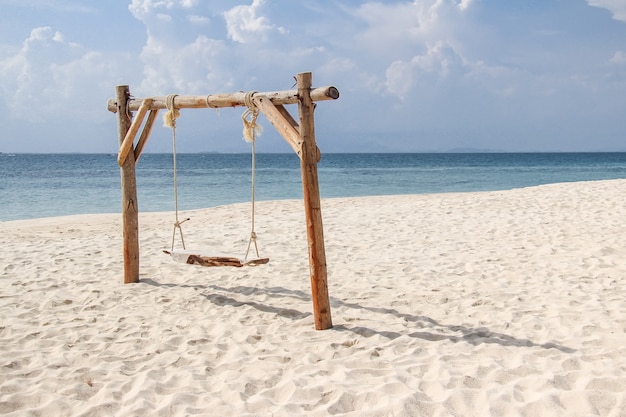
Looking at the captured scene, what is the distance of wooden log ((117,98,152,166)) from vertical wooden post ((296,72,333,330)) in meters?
2.11

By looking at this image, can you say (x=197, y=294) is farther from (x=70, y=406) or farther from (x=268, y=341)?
(x=70, y=406)

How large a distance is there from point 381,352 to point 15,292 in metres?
3.92

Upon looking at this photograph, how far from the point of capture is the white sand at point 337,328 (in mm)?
3129

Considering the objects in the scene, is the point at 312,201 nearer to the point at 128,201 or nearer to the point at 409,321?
the point at 409,321

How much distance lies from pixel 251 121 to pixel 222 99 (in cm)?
35

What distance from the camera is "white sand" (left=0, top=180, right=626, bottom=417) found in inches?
123

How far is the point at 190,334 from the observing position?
4.37 metres

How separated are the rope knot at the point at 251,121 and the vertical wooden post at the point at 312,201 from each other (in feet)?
2.21

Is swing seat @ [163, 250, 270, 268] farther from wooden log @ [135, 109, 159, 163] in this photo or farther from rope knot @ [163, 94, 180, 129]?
wooden log @ [135, 109, 159, 163]

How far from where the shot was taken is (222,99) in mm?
5090

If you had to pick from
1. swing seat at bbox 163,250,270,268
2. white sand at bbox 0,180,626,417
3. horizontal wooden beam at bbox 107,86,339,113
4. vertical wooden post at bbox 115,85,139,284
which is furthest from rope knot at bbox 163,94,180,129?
white sand at bbox 0,180,626,417

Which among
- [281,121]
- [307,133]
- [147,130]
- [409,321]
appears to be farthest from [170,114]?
[409,321]

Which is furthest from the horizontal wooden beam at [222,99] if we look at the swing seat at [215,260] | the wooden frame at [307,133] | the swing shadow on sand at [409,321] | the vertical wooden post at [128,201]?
the swing shadow on sand at [409,321]

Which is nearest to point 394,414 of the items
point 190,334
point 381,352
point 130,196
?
point 381,352
